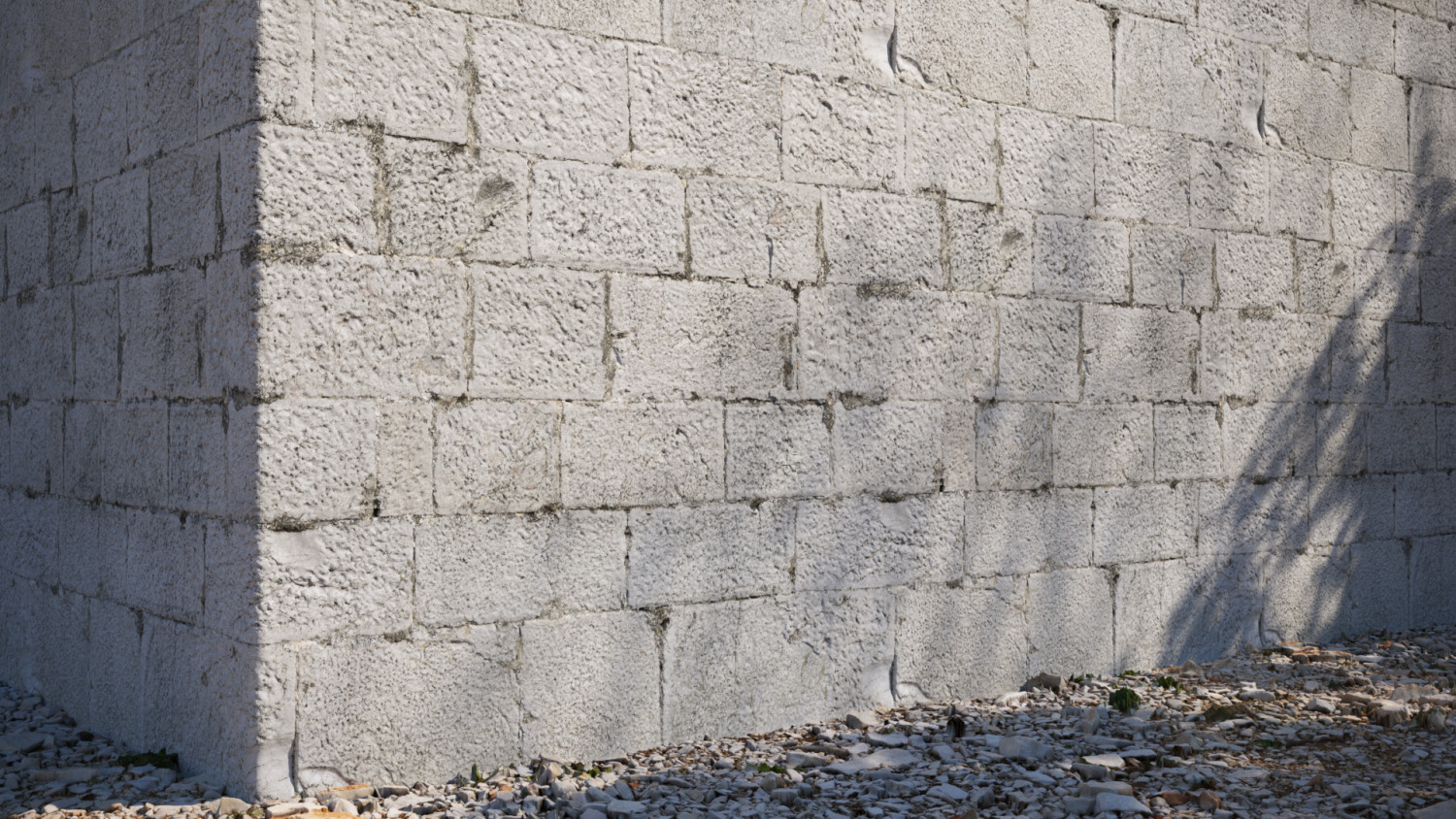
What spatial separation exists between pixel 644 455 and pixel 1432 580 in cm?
425

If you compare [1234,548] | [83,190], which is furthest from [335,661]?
[1234,548]

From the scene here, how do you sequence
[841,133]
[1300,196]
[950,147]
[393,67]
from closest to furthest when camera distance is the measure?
[393,67]
[841,133]
[950,147]
[1300,196]

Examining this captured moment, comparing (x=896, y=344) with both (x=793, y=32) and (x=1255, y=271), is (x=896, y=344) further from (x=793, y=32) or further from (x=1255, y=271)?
(x=1255, y=271)

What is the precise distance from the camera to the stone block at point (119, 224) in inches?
147

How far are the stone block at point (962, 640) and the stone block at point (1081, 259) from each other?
1.10m

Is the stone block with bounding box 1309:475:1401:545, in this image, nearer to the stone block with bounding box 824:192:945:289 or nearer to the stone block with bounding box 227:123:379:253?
the stone block with bounding box 824:192:945:289

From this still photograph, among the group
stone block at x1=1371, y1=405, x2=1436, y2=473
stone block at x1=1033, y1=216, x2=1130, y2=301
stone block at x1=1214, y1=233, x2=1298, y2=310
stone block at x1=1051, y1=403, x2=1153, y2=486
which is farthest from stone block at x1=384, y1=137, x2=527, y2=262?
stone block at x1=1371, y1=405, x2=1436, y2=473

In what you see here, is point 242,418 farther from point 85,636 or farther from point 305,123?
point 85,636

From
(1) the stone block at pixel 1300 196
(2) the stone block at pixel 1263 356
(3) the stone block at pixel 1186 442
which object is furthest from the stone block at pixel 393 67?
(1) the stone block at pixel 1300 196

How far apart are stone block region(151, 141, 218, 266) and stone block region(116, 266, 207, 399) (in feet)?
0.22

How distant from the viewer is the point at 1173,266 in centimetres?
499

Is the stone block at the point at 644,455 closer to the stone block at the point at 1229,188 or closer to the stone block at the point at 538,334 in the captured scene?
the stone block at the point at 538,334

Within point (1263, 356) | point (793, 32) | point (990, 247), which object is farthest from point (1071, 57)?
point (1263, 356)

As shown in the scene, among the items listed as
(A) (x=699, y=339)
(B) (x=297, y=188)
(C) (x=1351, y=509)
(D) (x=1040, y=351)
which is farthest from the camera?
(C) (x=1351, y=509)
